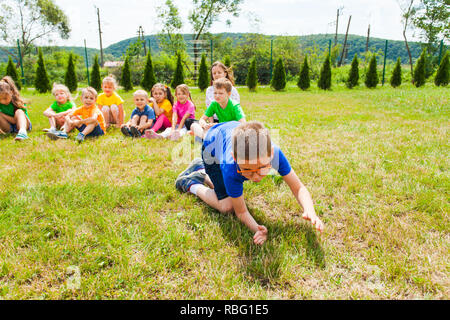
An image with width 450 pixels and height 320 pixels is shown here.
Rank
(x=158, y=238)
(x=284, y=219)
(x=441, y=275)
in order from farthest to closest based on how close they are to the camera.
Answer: (x=284, y=219) < (x=158, y=238) < (x=441, y=275)

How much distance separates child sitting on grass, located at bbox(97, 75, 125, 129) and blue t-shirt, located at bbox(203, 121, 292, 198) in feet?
14.7

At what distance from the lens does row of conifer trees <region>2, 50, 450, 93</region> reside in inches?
704

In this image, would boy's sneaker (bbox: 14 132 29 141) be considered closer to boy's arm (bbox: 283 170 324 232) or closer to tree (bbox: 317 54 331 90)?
boy's arm (bbox: 283 170 324 232)

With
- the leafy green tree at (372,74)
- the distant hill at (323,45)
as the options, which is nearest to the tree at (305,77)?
the leafy green tree at (372,74)

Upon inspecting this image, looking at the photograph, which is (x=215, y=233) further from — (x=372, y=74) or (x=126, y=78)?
(x=372, y=74)

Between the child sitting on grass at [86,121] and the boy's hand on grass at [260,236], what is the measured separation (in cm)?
426

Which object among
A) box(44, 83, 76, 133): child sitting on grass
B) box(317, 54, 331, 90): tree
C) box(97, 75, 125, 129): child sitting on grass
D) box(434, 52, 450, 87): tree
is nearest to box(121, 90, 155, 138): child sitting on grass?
box(97, 75, 125, 129): child sitting on grass

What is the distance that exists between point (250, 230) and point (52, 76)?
1476 inches

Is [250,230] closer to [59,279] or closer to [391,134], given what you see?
[59,279]

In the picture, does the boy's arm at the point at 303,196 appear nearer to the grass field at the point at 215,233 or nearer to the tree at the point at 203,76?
the grass field at the point at 215,233

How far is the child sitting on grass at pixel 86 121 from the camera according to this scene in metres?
5.46

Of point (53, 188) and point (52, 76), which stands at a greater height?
point (52, 76)

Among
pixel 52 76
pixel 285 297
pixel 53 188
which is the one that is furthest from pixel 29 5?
pixel 285 297

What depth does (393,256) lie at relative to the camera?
2.02 metres
